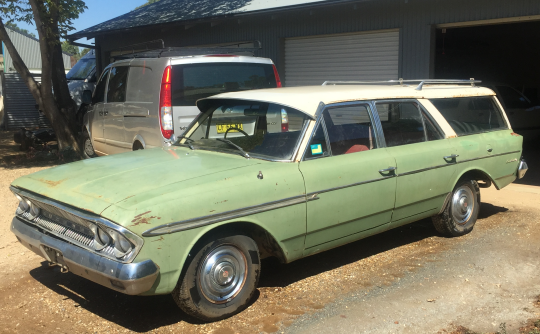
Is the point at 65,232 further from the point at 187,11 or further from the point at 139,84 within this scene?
the point at 187,11

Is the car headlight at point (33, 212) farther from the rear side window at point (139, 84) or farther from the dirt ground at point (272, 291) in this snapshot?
the rear side window at point (139, 84)

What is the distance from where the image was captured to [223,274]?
4062mm

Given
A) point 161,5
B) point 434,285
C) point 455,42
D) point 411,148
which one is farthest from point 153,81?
point 455,42

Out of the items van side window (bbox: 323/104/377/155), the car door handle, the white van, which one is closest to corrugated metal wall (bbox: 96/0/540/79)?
the white van

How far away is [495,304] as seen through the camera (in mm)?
4438

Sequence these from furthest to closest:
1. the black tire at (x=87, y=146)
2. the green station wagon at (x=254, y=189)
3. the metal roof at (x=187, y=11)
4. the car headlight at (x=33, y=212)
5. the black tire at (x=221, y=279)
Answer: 1. the metal roof at (x=187, y=11)
2. the black tire at (x=87, y=146)
3. the car headlight at (x=33, y=212)
4. the black tire at (x=221, y=279)
5. the green station wagon at (x=254, y=189)

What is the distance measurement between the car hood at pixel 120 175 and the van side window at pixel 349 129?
0.81 metres

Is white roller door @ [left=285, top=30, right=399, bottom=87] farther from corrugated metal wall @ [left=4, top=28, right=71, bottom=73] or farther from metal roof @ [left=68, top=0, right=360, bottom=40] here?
corrugated metal wall @ [left=4, top=28, right=71, bottom=73]

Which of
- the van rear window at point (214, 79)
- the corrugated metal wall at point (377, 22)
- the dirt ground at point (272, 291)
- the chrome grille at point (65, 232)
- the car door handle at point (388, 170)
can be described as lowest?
the dirt ground at point (272, 291)

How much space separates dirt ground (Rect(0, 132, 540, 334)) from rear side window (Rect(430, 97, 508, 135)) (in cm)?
122

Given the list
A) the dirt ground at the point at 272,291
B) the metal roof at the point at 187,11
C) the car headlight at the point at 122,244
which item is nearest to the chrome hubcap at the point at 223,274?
the dirt ground at the point at 272,291

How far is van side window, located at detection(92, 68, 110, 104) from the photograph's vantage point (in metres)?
8.75

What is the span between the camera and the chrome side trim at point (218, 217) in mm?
3646

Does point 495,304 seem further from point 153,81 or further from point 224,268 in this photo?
point 153,81
